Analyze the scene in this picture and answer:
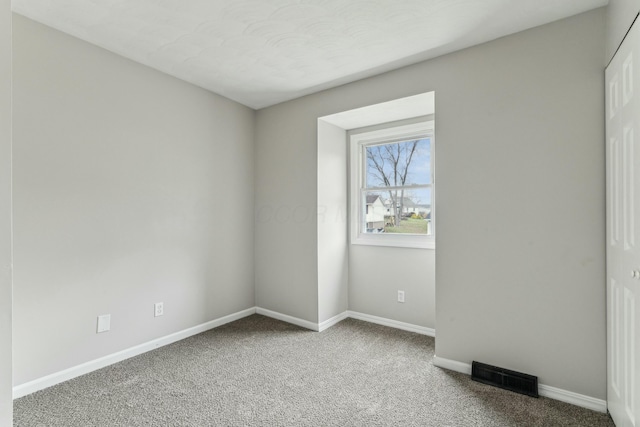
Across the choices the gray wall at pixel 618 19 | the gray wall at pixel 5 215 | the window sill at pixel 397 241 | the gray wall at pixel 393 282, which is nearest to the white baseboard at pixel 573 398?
the gray wall at pixel 393 282

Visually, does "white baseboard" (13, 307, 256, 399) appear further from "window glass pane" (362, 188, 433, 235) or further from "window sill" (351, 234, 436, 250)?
"window glass pane" (362, 188, 433, 235)

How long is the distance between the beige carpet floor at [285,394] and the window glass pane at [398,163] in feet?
5.59

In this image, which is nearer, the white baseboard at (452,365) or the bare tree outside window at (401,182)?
the white baseboard at (452,365)

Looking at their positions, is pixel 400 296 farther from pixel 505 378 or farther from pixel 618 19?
pixel 618 19

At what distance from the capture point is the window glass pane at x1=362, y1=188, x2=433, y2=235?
11.1 ft

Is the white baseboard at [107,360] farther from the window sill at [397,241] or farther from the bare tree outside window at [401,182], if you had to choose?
the bare tree outside window at [401,182]

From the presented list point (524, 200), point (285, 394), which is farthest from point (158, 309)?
point (524, 200)

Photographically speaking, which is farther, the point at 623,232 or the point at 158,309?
the point at 158,309

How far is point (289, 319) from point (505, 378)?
82.6 inches

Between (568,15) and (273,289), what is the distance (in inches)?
135

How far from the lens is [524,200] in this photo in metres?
2.20

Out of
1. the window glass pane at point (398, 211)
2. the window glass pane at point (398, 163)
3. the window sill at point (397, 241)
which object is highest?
the window glass pane at point (398, 163)

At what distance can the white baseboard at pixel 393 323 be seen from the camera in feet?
10.5

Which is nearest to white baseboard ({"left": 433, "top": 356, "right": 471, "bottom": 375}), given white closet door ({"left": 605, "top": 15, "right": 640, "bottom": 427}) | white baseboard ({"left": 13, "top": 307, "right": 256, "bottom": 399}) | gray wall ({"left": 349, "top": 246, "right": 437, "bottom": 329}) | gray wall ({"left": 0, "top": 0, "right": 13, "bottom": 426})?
gray wall ({"left": 349, "top": 246, "right": 437, "bottom": 329})
